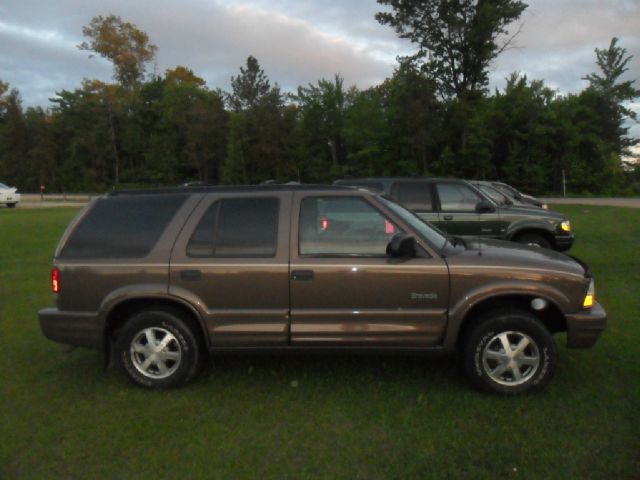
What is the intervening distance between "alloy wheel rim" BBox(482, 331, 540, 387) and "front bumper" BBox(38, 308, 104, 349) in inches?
123

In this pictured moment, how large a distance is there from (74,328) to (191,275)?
1098 millimetres

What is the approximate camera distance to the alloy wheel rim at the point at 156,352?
4.52m

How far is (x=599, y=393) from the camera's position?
4359mm

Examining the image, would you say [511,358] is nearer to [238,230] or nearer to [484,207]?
[238,230]

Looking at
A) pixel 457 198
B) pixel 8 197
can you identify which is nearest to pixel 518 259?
pixel 457 198

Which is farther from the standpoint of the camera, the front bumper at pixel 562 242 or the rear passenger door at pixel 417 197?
the rear passenger door at pixel 417 197

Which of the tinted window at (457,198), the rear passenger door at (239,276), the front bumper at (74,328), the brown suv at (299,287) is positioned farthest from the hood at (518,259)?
the tinted window at (457,198)

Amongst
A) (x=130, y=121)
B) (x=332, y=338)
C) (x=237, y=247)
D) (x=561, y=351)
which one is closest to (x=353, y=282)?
(x=332, y=338)

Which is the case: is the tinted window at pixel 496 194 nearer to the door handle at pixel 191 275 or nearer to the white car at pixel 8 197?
the door handle at pixel 191 275

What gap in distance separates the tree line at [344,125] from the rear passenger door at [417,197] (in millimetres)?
15674

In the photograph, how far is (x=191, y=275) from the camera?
4.39 metres

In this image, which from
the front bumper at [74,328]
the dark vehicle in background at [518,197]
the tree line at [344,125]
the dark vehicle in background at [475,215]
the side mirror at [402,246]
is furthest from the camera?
the tree line at [344,125]

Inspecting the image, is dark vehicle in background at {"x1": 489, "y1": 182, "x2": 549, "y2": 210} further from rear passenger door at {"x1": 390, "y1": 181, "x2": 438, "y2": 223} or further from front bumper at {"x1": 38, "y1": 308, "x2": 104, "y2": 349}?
front bumper at {"x1": 38, "y1": 308, "x2": 104, "y2": 349}

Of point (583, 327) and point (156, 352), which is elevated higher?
point (583, 327)
